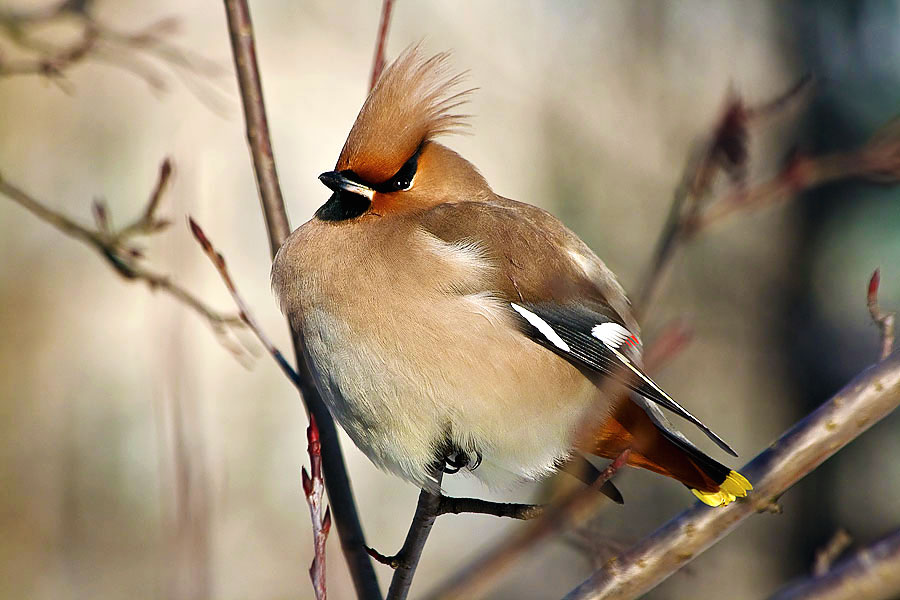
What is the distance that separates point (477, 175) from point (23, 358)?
4.24 m

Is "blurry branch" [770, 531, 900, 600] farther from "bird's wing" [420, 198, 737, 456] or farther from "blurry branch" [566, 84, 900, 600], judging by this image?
"bird's wing" [420, 198, 737, 456]

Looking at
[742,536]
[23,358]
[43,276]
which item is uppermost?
[43,276]

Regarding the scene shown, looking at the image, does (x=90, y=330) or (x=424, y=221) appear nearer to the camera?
(x=424, y=221)

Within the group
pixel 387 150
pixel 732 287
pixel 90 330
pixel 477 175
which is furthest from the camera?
pixel 732 287

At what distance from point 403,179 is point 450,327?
1.64 feet

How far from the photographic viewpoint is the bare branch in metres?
1.86

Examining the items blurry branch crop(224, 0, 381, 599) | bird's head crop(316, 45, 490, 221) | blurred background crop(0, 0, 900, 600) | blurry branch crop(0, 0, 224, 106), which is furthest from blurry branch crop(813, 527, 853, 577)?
blurred background crop(0, 0, 900, 600)

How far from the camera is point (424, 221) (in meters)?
2.53

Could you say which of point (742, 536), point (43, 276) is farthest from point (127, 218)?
point (742, 536)

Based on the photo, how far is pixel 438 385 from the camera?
2.28 meters

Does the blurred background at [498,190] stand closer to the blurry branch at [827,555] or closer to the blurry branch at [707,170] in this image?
the blurry branch at [827,555]

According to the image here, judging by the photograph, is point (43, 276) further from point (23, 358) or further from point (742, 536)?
point (742, 536)

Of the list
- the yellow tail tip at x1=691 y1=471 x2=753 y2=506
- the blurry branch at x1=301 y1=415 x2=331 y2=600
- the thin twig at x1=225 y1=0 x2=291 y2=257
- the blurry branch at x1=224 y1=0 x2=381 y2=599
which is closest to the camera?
the blurry branch at x1=301 y1=415 x2=331 y2=600

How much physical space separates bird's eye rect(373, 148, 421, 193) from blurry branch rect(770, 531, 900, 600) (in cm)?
141
